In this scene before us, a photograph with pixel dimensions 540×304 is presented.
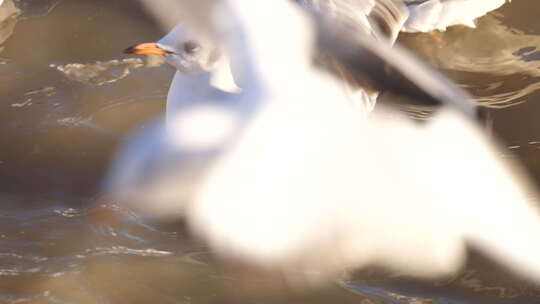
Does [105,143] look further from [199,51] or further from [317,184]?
[317,184]

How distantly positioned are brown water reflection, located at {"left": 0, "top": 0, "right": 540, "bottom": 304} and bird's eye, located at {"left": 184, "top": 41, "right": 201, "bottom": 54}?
51 centimetres

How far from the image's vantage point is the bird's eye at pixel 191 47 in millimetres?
3145

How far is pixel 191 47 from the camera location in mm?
3154

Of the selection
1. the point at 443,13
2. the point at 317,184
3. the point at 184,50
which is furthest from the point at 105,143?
the point at 443,13

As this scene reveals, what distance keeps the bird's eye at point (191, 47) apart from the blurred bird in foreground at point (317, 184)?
0.13 m

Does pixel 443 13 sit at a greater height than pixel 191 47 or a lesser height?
greater

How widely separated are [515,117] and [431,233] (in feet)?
2.29

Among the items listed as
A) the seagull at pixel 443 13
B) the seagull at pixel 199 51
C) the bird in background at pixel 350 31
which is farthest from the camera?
the seagull at pixel 443 13

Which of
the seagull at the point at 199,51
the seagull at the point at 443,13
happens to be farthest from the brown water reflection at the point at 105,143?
the seagull at the point at 199,51

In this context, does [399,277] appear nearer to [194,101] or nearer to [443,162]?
[443,162]

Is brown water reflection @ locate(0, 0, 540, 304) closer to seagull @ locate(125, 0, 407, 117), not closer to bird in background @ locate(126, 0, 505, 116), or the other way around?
bird in background @ locate(126, 0, 505, 116)

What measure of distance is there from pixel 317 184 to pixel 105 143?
924 millimetres

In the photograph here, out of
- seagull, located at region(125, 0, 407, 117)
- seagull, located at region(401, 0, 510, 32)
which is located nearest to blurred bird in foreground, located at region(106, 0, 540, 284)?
seagull, located at region(125, 0, 407, 117)

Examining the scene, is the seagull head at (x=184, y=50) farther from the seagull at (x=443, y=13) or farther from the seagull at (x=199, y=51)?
the seagull at (x=443, y=13)
